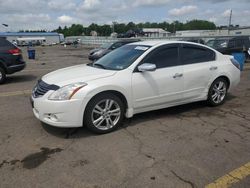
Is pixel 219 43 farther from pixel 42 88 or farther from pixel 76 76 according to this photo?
pixel 42 88

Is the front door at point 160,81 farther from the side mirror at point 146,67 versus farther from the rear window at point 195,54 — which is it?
the rear window at point 195,54

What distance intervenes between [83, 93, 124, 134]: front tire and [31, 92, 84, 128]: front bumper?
16 centimetres

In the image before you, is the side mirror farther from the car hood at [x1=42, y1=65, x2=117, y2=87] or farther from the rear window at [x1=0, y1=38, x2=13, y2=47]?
the rear window at [x1=0, y1=38, x2=13, y2=47]

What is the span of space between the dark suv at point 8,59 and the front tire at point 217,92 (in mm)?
7256

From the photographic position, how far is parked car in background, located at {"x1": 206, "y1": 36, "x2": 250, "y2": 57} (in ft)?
52.4

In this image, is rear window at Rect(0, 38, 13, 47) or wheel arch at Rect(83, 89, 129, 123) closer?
wheel arch at Rect(83, 89, 129, 123)

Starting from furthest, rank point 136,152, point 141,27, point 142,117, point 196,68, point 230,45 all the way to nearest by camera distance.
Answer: point 141,27
point 230,45
point 196,68
point 142,117
point 136,152

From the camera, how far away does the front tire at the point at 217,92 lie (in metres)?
6.09

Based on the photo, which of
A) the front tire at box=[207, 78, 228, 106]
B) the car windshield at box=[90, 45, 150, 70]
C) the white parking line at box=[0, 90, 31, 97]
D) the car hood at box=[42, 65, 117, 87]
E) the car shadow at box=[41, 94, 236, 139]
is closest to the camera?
the car hood at box=[42, 65, 117, 87]

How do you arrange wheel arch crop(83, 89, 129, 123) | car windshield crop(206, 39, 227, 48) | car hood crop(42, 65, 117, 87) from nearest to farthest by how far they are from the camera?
1. wheel arch crop(83, 89, 129, 123)
2. car hood crop(42, 65, 117, 87)
3. car windshield crop(206, 39, 227, 48)

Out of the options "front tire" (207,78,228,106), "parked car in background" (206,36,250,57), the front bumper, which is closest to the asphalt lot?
the front bumper

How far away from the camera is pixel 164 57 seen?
17.6 feet

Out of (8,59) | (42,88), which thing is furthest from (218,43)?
(42,88)

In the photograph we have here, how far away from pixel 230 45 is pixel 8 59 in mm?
12502
